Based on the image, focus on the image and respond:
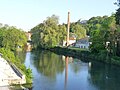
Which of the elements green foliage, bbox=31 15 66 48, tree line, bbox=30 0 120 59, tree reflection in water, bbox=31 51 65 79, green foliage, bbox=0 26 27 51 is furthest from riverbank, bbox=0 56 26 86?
green foliage, bbox=31 15 66 48

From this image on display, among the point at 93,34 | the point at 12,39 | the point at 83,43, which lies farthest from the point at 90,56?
the point at 83,43

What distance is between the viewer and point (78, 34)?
92.8 meters

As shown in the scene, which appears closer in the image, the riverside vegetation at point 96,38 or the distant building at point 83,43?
the riverside vegetation at point 96,38

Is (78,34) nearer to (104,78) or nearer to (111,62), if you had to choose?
(111,62)

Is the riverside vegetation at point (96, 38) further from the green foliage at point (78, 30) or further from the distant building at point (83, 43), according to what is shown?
the green foliage at point (78, 30)

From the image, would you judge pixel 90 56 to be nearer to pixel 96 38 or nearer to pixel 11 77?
pixel 96 38

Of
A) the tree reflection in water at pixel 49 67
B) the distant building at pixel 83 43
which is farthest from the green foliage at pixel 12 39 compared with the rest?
the distant building at pixel 83 43

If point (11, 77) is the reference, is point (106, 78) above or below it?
below

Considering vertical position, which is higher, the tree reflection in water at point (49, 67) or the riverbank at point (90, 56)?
the riverbank at point (90, 56)

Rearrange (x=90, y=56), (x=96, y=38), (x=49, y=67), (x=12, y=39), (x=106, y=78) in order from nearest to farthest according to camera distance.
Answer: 1. (x=106, y=78)
2. (x=49, y=67)
3. (x=96, y=38)
4. (x=90, y=56)
5. (x=12, y=39)

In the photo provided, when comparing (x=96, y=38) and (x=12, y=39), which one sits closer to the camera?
(x=96, y=38)

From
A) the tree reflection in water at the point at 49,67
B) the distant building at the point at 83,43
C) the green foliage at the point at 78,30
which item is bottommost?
the tree reflection in water at the point at 49,67

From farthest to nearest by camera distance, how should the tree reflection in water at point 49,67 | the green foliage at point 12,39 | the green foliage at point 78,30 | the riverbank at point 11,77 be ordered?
the green foliage at point 78,30, the green foliage at point 12,39, the tree reflection in water at point 49,67, the riverbank at point 11,77

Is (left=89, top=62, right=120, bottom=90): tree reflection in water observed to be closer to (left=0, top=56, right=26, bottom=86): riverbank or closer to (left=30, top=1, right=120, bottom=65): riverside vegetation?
(left=30, top=1, right=120, bottom=65): riverside vegetation
